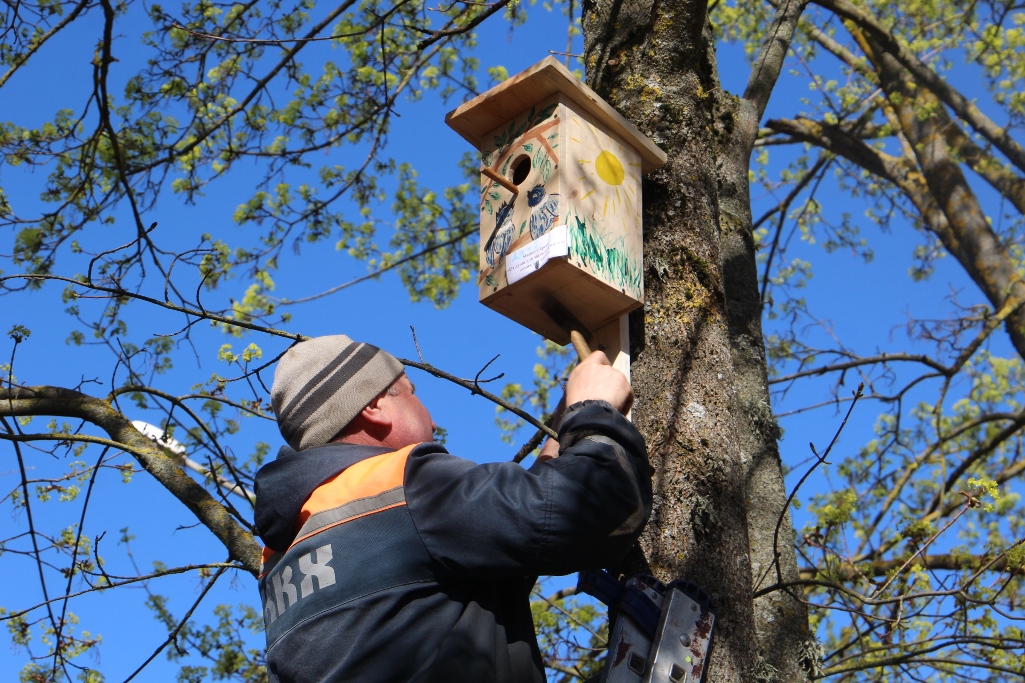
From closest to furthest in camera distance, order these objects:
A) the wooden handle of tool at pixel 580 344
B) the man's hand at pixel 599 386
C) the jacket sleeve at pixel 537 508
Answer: the jacket sleeve at pixel 537 508 → the man's hand at pixel 599 386 → the wooden handle of tool at pixel 580 344

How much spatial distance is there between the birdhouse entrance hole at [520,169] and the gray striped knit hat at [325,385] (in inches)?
29.6

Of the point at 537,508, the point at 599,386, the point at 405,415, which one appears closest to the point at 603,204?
the point at 599,386

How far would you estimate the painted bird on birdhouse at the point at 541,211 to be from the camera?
251 cm

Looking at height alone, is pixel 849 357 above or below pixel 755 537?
Answer: above

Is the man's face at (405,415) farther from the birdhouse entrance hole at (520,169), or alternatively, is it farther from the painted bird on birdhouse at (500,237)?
the birdhouse entrance hole at (520,169)

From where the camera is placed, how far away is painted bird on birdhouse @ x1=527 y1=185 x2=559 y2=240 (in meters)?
2.51

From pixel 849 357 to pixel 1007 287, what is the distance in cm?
174

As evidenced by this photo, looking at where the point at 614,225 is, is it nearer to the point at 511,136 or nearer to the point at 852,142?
the point at 511,136

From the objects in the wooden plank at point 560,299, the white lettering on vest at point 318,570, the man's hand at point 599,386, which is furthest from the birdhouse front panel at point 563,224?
the white lettering on vest at point 318,570

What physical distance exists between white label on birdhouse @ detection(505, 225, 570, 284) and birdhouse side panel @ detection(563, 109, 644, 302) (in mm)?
25

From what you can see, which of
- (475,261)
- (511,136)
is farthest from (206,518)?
(475,261)

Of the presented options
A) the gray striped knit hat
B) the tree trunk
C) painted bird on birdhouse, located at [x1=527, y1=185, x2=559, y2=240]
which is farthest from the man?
painted bird on birdhouse, located at [x1=527, y1=185, x2=559, y2=240]

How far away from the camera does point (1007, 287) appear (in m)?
7.26

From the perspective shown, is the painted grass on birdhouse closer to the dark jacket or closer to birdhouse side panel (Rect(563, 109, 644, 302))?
birdhouse side panel (Rect(563, 109, 644, 302))
